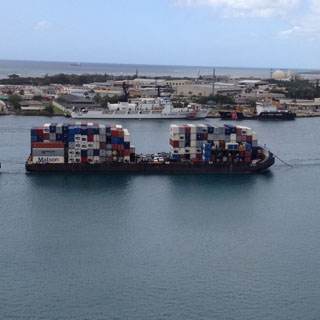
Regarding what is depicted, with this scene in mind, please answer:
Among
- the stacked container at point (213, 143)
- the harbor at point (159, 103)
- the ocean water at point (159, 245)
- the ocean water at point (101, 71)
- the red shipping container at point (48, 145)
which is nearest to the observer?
the ocean water at point (159, 245)

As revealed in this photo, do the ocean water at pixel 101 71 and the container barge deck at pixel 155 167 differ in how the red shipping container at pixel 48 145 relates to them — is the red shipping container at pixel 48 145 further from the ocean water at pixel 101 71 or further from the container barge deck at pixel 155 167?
→ the ocean water at pixel 101 71

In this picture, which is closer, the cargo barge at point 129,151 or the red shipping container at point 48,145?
the red shipping container at point 48,145

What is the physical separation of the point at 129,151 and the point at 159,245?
19.1ft

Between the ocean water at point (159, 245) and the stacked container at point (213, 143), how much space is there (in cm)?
66

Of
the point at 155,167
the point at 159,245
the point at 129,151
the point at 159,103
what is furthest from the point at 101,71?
the point at 159,245

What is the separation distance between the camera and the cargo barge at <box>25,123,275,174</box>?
1470cm

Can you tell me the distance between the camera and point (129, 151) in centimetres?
1505

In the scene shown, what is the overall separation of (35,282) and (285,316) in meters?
3.57

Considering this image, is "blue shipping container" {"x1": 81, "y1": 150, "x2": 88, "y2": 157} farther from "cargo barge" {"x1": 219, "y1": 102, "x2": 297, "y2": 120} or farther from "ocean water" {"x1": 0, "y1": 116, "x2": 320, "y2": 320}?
"cargo barge" {"x1": 219, "y1": 102, "x2": 297, "y2": 120}

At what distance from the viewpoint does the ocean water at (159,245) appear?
7492mm

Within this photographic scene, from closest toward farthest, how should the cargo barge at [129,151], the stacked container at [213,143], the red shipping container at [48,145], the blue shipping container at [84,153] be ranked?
the red shipping container at [48,145] < the cargo barge at [129,151] < the blue shipping container at [84,153] < the stacked container at [213,143]

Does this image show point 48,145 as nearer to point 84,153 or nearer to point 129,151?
point 84,153

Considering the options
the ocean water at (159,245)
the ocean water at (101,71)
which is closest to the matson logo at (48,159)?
the ocean water at (159,245)

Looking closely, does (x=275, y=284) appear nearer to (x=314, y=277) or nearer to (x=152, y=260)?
(x=314, y=277)
